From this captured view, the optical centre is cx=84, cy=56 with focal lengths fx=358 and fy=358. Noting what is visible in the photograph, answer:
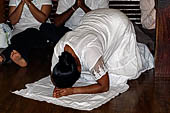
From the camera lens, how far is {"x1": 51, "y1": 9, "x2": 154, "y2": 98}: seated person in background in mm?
2568

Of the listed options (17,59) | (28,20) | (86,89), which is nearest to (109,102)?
(86,89)

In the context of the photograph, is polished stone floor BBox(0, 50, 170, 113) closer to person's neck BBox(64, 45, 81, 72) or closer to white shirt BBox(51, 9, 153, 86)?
white shirt BBox(51, 9, 153, 86)

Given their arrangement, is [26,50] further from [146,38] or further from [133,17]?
[133,17]

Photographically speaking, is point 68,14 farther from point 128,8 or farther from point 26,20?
point 128,8

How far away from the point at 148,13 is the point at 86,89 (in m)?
1.29

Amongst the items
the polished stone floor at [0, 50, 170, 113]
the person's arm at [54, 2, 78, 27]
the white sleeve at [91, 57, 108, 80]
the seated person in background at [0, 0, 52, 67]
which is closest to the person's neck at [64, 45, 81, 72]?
the white sleeve at [91, 57, 108, 80]

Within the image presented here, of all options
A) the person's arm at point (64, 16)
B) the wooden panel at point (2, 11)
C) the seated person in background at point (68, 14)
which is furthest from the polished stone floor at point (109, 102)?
the wooden panel at point (2, 11)

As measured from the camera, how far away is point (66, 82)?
257 centimetres

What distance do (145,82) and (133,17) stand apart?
148cm

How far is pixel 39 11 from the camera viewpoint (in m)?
3.74

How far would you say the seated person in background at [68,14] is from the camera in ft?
12.2

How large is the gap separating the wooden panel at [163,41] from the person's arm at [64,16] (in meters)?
0.97

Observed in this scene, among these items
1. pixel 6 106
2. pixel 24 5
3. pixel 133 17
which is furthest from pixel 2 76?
pixel 133 17

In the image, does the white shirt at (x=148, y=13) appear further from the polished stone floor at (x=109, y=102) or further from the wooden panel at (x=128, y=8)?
the wooden panel at (x=128, y=8)
